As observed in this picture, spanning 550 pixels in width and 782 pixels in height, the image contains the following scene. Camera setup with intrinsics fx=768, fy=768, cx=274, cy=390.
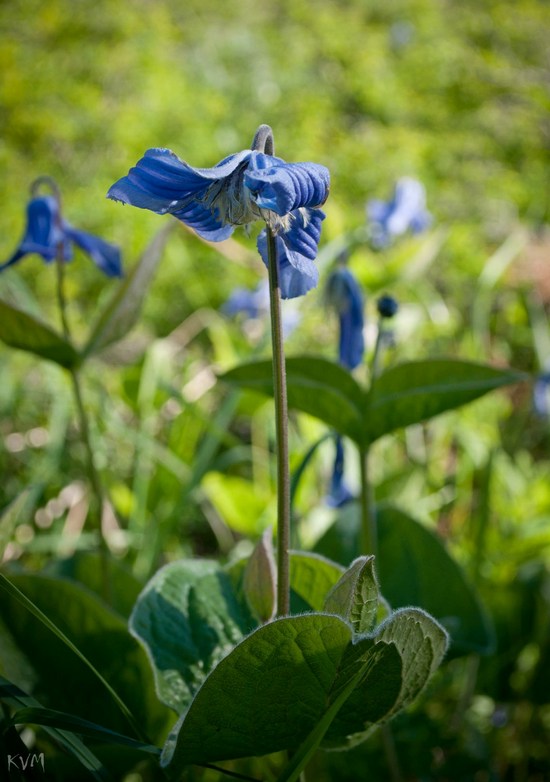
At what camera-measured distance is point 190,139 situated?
310cm

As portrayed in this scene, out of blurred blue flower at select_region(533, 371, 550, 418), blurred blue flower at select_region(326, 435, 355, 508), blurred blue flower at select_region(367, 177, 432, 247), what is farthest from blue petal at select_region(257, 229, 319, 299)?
blurred blue flower at select_region(367, 177, 432, 247)

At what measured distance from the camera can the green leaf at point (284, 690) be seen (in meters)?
0.50

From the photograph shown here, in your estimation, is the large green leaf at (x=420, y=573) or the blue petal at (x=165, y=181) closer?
the blue petal at (x=165, y=181)

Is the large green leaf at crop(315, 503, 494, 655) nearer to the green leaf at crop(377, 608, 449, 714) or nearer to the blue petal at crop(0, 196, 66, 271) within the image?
the green leaf at crop(377, 608, 449, 714)

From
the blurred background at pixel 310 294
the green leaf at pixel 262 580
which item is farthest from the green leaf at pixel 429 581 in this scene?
the green leaf at pixel 262 580

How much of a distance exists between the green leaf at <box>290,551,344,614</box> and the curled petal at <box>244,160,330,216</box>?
0.33 m

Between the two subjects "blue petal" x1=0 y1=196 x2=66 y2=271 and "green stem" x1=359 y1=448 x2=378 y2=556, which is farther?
"blue petal" x1=0 y1=196 x2=66 y2=271

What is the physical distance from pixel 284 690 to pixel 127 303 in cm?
50

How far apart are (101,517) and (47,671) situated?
0.54 feet

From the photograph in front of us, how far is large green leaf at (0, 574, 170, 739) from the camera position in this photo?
2.48 feet

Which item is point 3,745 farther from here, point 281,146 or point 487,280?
point 281,146

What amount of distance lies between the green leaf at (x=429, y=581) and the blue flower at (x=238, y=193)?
51 cm

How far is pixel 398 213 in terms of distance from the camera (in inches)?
76.5

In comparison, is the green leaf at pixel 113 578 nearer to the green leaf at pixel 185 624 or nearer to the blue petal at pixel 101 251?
the green leaf at pixel 185 624
